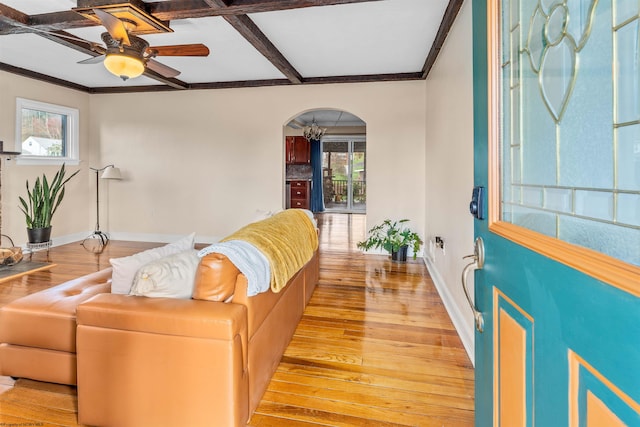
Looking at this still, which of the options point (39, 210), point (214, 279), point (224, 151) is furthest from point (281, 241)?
point (39, 210)

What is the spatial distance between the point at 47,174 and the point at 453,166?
5.77 meters

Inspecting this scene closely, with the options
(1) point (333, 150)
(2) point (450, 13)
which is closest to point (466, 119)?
(2) point (450, 13)

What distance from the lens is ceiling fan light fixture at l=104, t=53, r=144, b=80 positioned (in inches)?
102

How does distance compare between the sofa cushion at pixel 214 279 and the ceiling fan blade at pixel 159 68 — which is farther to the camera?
the ceiling fan blade at pixel 159 68

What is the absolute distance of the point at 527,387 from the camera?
720 mm

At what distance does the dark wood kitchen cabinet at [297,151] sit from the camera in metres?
9.19

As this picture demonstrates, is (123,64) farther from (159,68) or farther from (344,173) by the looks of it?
(344,173)

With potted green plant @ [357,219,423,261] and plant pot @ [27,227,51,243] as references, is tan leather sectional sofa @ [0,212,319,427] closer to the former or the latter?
potted green plant @ [357,219,423,261]

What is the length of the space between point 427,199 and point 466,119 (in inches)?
90.1

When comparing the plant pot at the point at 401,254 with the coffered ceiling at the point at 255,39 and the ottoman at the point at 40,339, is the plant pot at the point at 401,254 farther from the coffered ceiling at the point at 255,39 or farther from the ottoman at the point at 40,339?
the ottoman at the point at 40,339

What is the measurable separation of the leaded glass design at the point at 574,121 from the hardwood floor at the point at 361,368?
4.06ft

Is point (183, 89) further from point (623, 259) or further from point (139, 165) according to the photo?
point (623, 259)

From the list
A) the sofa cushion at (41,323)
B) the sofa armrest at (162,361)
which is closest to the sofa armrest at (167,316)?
the sofa armrest at (162,361)

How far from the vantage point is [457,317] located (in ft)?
8.20
